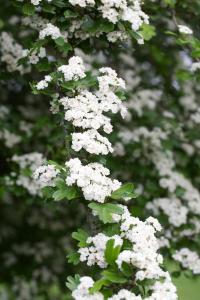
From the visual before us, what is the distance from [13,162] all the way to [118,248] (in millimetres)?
2613

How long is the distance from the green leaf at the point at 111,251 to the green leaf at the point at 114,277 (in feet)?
0.24

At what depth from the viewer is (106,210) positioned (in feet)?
11.0

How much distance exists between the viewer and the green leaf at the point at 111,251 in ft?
10.3

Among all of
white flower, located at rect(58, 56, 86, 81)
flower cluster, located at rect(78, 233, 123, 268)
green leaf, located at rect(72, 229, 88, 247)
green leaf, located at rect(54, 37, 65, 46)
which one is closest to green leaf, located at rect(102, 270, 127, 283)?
flower cluster, located at rect(78, 233, 123, 268)

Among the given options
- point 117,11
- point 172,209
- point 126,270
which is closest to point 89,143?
point 126,270

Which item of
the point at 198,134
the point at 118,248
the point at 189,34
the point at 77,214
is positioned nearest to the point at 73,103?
the point at 118,248

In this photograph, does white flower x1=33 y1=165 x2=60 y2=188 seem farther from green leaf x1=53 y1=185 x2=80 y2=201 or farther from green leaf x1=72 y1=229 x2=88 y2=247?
green leaf x1=72 y1=229 x2=88 y2=247

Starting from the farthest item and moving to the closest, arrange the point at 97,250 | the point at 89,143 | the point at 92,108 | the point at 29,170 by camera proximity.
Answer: the point at 29,170, the point at 92,108, the point at 89,143, the point at 97,250

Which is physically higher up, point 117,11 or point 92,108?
point 117,11

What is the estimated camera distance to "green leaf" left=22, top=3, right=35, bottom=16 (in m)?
4.12

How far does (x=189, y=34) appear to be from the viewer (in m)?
4.90

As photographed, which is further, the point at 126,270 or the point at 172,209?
the point at 172,209

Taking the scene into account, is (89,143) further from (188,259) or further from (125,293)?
(188,259)

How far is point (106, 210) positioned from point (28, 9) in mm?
1651
